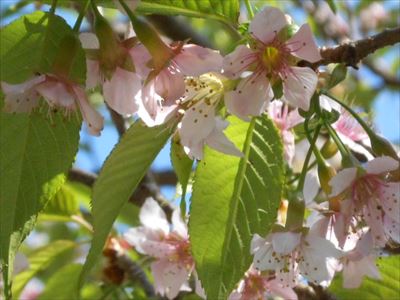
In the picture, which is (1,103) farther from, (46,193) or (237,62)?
(237,62)

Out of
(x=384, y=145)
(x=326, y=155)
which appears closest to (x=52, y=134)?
(x=384, y=145)

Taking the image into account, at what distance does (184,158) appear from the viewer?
5.68 feet

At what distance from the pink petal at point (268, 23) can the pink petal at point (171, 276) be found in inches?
30.1

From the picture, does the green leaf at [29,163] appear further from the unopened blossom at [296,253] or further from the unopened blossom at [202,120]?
the unopened blossom at [296,253]

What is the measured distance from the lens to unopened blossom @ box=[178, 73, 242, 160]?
1.54 metres

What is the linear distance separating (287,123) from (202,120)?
64 centimetres

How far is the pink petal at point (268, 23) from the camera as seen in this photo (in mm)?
1534

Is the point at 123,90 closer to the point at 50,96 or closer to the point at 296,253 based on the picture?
the point at 50,96

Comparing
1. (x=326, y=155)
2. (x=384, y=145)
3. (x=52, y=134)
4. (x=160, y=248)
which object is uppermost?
(x=52, y=134)

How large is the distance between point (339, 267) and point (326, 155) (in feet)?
1.06

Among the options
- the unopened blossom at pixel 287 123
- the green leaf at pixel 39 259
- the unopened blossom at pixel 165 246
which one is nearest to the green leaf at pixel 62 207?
the green leaf at pixel 39 259

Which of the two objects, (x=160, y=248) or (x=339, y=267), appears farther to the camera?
(x=160, y=248)

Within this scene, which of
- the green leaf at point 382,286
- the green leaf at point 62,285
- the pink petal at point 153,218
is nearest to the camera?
the green leaf at point 382,286

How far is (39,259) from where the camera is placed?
2.79m
